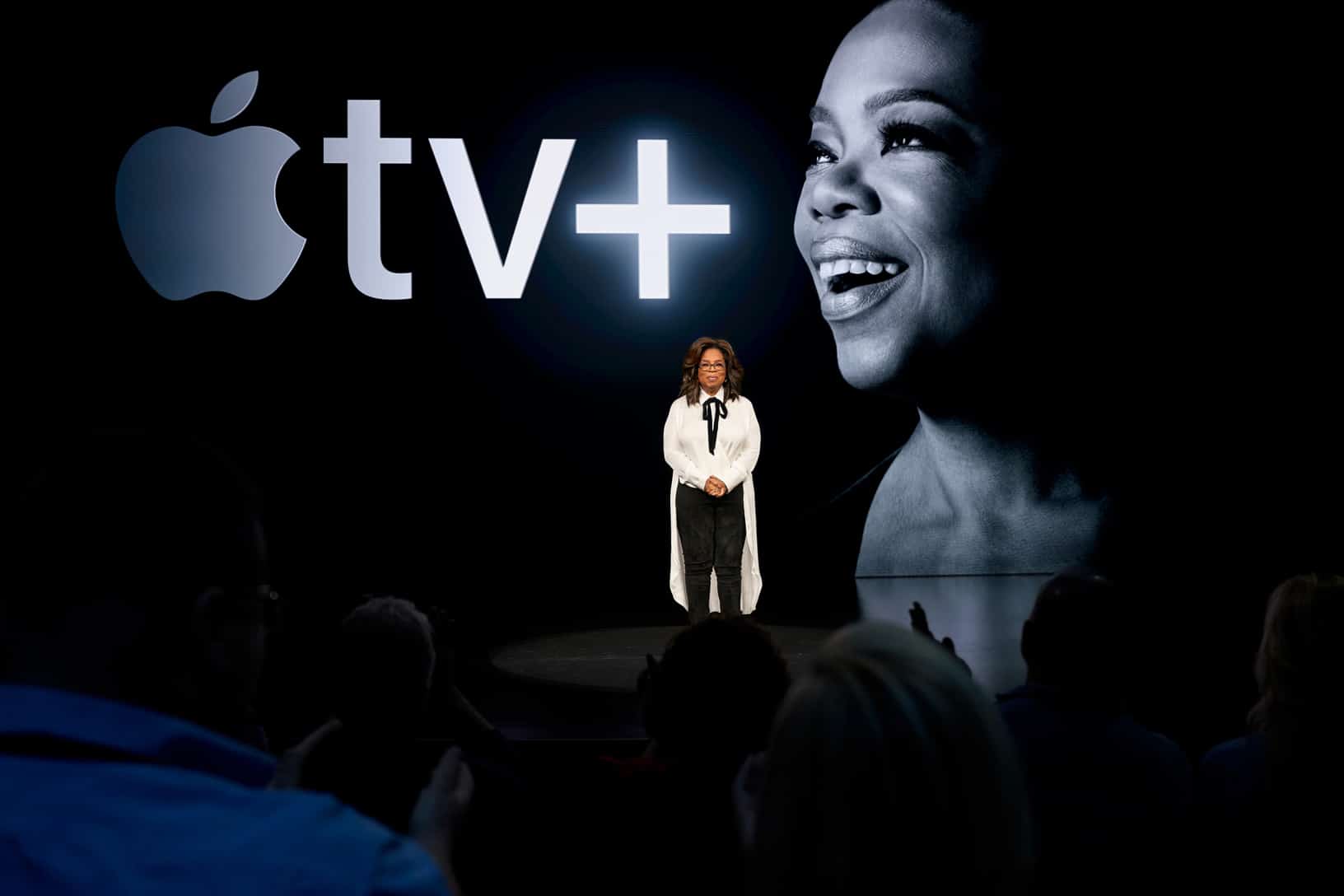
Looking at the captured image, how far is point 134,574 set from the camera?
2.14ft

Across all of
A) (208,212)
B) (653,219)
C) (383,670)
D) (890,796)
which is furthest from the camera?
(653,219)

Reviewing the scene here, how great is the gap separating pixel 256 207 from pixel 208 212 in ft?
0.84

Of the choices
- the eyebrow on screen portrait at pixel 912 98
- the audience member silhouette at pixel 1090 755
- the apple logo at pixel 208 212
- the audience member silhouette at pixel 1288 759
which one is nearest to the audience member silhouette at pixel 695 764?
the audience member silhouette at pixel 1090 755

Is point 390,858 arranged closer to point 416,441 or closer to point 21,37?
point 416,441

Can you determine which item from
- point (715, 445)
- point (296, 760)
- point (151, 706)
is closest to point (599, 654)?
point (715, 445)

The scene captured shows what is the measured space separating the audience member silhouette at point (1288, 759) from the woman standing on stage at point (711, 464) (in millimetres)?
2945

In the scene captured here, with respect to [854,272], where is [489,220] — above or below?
above

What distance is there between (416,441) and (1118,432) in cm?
387

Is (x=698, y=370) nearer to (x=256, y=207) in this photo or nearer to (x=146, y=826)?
(x=256, y=207)

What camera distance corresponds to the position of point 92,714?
1.78 ft

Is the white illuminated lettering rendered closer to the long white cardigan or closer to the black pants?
the long white cardigan

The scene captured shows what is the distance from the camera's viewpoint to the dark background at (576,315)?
5.63 meters

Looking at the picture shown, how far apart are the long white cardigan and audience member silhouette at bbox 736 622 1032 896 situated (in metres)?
3.72

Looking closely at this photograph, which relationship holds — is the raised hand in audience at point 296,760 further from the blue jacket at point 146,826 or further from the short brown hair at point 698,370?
the short brown hair at point 698,370
